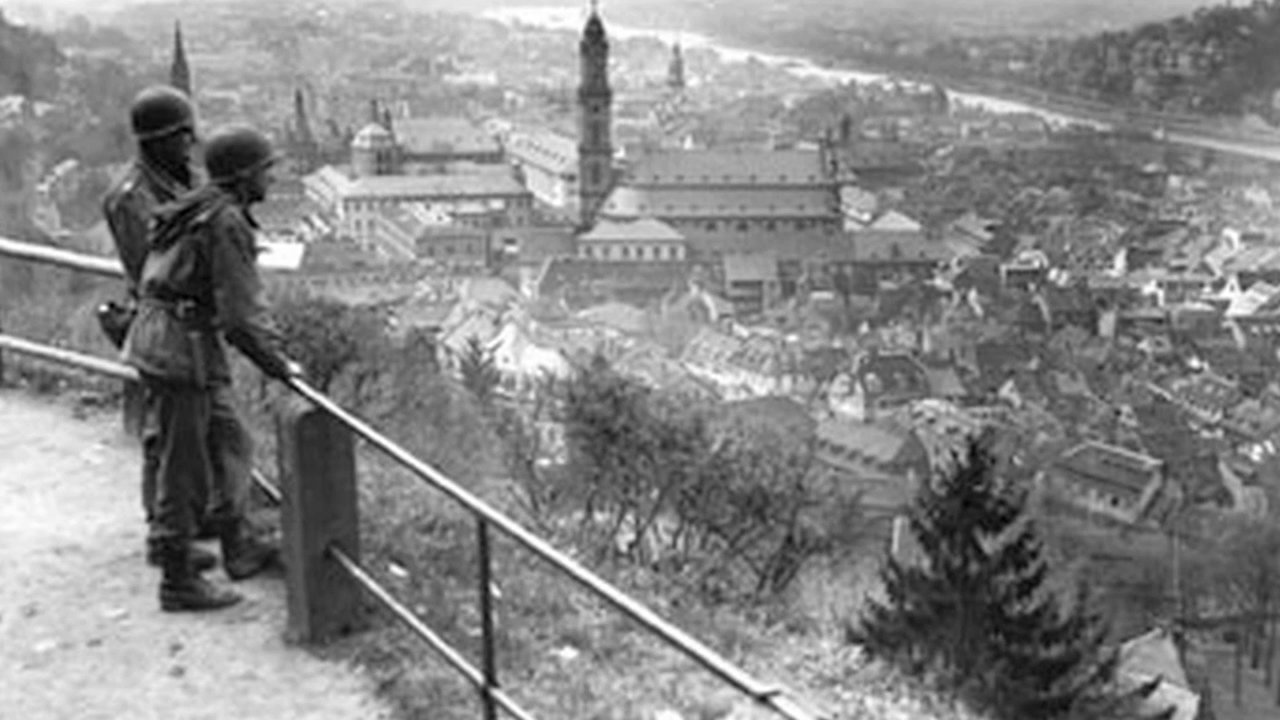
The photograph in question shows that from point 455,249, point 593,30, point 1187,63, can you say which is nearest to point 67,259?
point 455,249

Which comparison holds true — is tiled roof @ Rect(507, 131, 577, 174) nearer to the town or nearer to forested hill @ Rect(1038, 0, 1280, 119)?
the town

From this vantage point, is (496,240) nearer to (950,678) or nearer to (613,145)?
(613,145)

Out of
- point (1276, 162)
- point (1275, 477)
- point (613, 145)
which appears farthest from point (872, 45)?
point (1275, 477)

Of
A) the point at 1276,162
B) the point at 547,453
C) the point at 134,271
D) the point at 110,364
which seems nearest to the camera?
the point at 134,271

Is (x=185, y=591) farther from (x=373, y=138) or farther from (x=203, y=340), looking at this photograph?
(x=373, y=138)

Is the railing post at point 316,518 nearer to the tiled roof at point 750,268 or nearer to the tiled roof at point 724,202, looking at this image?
the tiled roof at point 750,268

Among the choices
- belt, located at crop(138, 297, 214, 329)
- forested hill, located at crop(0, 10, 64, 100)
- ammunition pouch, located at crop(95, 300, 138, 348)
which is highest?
belt, located at crop(138, 297, 214, 329)

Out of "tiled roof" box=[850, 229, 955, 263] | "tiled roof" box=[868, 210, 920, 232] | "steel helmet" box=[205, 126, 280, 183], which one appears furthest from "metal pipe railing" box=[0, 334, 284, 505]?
"tiled roof" box=[868, 210, 920, 232]
